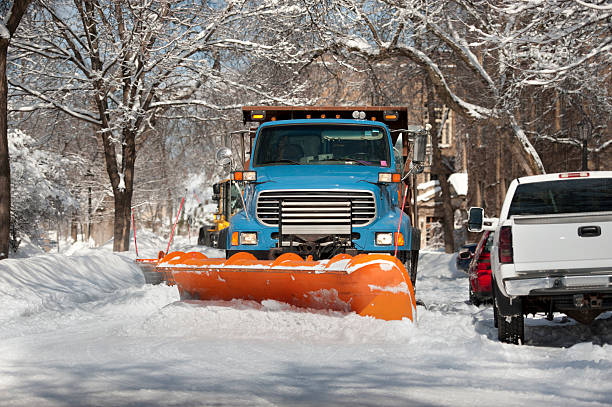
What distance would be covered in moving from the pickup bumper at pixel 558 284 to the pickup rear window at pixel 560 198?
1.04m

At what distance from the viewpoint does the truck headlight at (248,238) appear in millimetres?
10820

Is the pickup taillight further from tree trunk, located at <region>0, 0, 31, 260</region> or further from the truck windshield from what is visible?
tree trunk, located at <region>0, 0, 31, 260</region>

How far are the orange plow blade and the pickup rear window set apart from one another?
1.44 meters

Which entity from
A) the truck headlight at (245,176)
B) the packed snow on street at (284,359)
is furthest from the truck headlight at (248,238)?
the packed snow on street at (284,359)

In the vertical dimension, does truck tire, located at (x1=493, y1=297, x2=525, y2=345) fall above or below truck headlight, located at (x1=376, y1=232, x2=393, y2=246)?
below

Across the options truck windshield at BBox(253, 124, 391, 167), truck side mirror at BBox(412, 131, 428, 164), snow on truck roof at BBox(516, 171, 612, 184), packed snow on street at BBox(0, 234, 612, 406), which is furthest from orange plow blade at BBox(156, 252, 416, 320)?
truck side mirror at BBox(412, 131, 428, 164)

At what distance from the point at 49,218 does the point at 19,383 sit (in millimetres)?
27833

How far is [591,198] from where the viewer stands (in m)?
8.55

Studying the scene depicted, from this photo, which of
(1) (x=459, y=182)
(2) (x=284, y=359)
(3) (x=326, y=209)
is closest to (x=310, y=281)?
(2) (x=284, y=359)

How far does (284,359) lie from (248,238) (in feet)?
12.6

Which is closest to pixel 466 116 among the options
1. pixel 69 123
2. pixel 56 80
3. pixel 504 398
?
pixel 56 80

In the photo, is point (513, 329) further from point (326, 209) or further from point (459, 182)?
point (459, 182)

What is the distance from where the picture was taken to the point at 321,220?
10.8 metres

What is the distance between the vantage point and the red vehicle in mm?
12180
